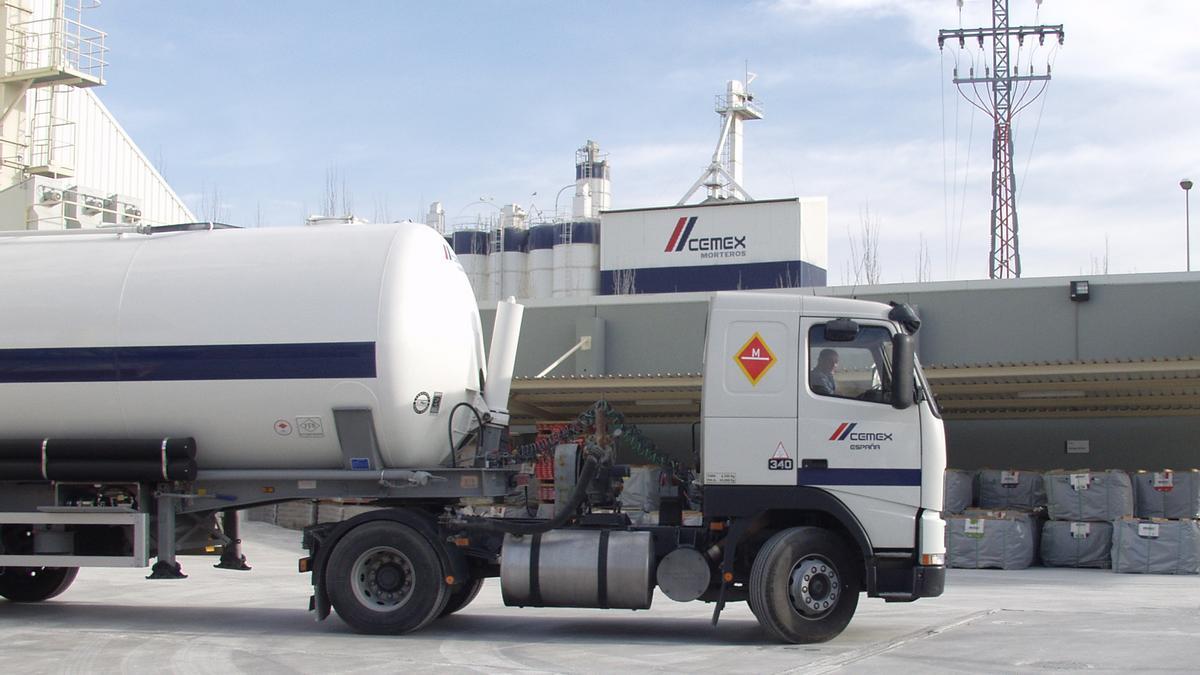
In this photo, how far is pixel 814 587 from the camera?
1114 cm

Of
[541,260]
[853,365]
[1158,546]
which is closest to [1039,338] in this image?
[1158,546]

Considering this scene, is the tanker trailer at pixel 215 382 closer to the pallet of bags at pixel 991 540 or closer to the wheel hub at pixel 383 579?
the wheel hub at pixel 383 579

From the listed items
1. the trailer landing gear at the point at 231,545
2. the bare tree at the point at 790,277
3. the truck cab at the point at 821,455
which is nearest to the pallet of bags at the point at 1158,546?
the truck cab at the point at 821,455

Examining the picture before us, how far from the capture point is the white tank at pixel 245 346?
39.0 ft

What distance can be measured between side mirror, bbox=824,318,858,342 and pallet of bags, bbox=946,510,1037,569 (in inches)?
417

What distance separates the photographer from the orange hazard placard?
11.3 m

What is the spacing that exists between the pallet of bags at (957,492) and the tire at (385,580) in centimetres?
1196

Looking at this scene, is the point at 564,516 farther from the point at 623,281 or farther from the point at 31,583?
the point at 623,281

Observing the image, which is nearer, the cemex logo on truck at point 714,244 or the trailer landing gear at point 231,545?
the trailer landing gear at point 231,545

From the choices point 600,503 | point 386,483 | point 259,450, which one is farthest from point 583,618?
point 259,450

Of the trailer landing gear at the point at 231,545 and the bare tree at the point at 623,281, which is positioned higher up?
the bare tree at the point at 623,281

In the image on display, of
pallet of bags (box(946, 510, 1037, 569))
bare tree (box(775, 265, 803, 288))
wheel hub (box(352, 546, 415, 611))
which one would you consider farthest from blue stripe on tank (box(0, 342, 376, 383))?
bare tree (box(775, 265, 803, 288))

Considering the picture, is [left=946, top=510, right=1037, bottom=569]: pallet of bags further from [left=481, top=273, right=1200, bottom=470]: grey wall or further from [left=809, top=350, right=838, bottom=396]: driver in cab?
[left=809, top=350, right=838, bottom=396]: driver in cab

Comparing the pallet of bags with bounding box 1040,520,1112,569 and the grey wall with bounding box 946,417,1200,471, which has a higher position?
the grey wall with bounding box 946,417,1200,471
